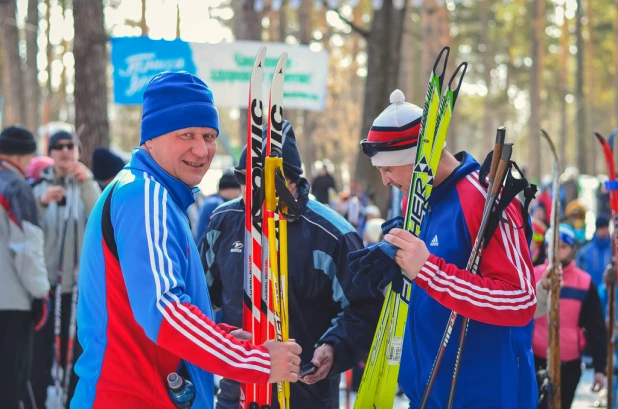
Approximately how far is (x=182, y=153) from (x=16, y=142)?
3721 mm

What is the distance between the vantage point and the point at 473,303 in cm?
293

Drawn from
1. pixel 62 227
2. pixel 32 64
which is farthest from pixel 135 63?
pixel 32 64

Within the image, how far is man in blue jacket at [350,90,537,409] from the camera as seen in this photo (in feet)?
9.68

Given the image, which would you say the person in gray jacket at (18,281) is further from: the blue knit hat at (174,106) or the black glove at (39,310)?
the blue knit hat at (174,106)

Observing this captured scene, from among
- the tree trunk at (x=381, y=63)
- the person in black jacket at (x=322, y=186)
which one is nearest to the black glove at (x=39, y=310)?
the person in black jacket at (x=322, y=186)

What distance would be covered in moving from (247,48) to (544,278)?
6.43 meters

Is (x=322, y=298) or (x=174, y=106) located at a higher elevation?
(x=174, y=106)

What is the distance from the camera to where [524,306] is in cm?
296

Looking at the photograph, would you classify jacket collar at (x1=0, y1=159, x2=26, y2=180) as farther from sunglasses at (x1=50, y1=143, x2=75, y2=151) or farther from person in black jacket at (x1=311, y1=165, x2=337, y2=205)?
person in black jacket at (x1=311, y1=165, x2=337, y2=205)

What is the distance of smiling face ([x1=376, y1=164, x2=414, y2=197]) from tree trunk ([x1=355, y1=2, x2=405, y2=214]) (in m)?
9.63

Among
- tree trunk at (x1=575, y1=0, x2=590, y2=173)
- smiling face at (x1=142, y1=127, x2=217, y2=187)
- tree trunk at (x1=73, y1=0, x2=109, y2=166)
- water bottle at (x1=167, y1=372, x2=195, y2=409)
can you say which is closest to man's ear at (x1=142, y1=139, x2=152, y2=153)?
smiling face at (x1=142, y1=127, x2=217, y2=187)

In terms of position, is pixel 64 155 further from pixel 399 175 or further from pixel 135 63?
pixel 399 175

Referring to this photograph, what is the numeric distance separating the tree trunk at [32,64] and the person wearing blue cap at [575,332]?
24.6 m

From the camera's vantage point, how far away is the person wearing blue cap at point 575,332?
600 cm
